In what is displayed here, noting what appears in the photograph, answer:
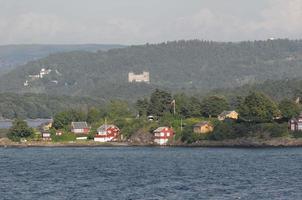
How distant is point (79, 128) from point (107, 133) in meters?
6.12

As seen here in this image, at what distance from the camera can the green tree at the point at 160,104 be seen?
123 meters

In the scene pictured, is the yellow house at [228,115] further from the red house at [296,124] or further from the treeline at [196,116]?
the red house at [296,124]

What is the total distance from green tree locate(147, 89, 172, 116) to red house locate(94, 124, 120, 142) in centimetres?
805

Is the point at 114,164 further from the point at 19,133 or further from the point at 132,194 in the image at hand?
the point at 19,133

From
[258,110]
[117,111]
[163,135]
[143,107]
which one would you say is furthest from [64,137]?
[258,110]

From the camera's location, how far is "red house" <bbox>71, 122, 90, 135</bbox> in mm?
118562

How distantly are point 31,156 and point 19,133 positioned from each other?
1011 inches

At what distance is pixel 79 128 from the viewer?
119 metres

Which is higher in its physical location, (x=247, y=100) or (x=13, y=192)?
(x=247, y=100)

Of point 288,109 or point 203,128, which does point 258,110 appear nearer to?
point 288,109

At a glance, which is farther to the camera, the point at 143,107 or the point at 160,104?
the point at 143,107

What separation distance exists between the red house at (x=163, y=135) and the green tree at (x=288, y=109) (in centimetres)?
1258

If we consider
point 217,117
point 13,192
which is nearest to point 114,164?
point 13,192

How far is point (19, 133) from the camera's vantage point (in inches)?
4564
